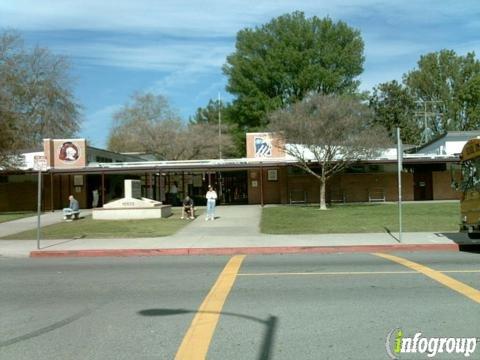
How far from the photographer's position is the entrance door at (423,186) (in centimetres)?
3932

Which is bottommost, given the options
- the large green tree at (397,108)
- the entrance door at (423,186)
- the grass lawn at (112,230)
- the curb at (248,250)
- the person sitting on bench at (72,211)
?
the curb at (248,250)

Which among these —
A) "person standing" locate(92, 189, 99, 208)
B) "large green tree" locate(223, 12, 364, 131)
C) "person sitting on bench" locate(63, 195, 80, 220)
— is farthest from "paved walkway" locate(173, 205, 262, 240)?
"large green tree" locate(223, 12, 364, 131)

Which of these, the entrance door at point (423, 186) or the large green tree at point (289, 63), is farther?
the large green tree at point (289, 63)

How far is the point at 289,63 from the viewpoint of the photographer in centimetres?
5962

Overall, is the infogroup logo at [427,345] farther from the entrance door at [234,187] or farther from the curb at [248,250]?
the entrance door at [234,187]

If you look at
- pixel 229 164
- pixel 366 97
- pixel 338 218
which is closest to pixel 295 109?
pixel 229 164

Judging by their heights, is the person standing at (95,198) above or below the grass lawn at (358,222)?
above

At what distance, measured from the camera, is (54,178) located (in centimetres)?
3962

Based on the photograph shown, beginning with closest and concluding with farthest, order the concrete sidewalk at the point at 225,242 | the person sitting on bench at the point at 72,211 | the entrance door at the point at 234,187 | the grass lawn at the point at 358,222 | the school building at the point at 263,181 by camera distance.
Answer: the concrete sidewalk at the point at 225,242 < the grass lawn at the point at 358,222 < the person sitting on bench at the point at 72,211 < the school building at the point at 263,181 < the entrance door at the point at 234,187

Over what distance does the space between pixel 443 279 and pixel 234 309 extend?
4.02 m

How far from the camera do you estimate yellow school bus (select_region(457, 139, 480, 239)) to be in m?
14.2

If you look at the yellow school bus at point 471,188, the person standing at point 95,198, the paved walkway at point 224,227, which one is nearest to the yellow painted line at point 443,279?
the yellow school bus at point 471,188

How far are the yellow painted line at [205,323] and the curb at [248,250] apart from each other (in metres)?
4.97

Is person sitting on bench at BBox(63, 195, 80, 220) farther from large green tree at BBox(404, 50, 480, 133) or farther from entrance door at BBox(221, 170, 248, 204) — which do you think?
large green tree at BBox(404, 50, 480, 133)
